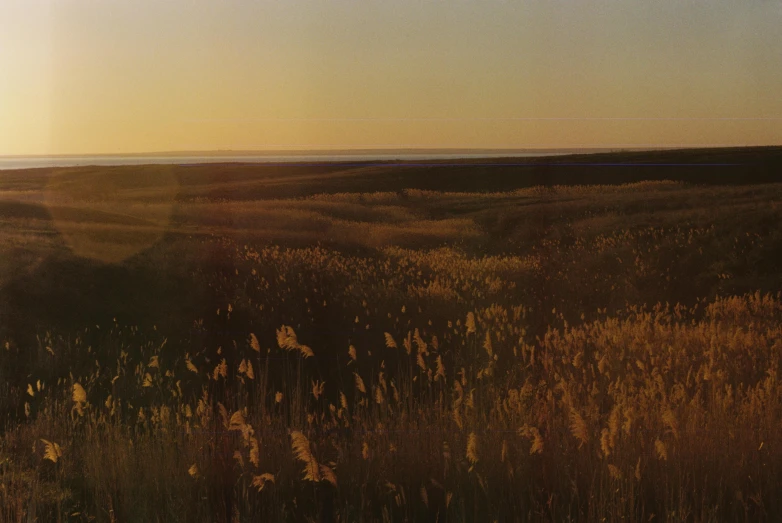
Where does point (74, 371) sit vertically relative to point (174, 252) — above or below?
below

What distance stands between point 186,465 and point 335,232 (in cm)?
478

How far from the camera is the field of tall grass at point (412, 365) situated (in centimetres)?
444

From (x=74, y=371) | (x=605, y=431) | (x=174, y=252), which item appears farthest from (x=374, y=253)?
(x=605, y=431)

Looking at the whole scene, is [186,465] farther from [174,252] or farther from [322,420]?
[174,252]

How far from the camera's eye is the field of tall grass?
14.6 feet

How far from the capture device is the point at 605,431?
404cm

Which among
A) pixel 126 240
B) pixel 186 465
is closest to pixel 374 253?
pixel 126 240

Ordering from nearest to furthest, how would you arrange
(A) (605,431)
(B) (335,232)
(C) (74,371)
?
(A) (605,431) → (C) (74,371) → (B) (335,232)

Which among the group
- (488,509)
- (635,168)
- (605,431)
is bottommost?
(488,509)

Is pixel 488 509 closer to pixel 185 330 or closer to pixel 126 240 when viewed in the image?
pixel 185 330

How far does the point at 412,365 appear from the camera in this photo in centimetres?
632

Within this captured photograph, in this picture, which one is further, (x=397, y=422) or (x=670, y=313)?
(x=670, y=313)

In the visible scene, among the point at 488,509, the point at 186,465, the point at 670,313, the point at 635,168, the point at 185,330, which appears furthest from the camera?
the point at 635,168

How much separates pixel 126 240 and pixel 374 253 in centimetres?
266
